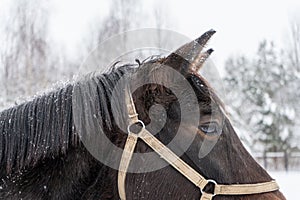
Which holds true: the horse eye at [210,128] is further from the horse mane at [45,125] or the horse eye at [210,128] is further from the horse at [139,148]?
the horse mane at [45,125]

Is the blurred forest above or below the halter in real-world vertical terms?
below

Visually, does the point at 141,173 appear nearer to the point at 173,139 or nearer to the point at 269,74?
the point at 173,139

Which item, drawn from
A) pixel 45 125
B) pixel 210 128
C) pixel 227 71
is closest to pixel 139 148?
pixel 210 128

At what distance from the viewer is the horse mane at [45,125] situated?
217 cm

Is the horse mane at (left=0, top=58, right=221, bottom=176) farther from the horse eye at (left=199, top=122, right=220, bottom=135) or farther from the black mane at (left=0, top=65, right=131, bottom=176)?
the horse eye at (left=199, top=122, right=220, bottom=135)

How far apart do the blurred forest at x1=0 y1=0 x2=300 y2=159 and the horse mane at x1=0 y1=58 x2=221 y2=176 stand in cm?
31

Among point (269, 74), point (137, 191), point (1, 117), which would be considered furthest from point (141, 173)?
point (269, 74)

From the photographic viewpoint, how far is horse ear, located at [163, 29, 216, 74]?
214 cm

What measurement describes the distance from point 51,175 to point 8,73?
1345 cm

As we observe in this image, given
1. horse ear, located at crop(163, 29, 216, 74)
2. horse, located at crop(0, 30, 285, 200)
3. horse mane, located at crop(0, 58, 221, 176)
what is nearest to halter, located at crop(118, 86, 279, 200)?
horse, located at crop(0, 30, 285, 200)

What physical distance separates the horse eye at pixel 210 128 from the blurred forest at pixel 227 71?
2.92 ft

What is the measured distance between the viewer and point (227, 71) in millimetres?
39719

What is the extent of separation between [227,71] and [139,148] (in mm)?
38275

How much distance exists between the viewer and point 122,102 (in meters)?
2.23
